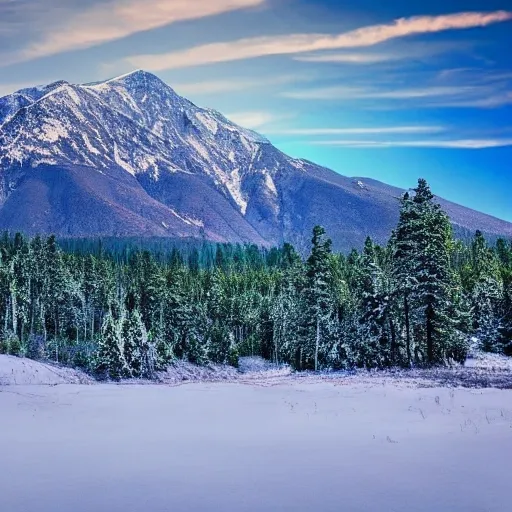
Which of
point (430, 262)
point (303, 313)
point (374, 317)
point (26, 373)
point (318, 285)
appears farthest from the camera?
point (303, 313)

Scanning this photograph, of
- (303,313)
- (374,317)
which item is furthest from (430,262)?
(303,313)

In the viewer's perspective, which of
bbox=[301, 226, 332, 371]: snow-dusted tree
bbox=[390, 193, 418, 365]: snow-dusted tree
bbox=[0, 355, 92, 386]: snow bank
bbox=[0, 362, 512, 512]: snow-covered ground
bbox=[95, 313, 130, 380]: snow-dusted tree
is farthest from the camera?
bbox=[301, 226, 332, 371]: snow-dusted tree

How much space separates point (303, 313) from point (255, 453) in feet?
140

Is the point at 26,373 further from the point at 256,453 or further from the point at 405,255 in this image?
the point at 405,255

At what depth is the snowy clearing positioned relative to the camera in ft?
31.0

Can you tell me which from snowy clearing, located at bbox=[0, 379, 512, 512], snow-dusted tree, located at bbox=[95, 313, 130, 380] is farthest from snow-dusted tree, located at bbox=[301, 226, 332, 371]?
snowy clearing, located at bbox=[0, 379, 512, 512]

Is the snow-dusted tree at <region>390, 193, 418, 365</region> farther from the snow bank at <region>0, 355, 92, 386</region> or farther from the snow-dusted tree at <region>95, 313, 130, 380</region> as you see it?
the snow bank at <region>0, 355, 92, 386</region>

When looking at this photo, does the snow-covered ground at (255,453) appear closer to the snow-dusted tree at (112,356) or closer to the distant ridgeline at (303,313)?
the distant ridgeline at (303,313)

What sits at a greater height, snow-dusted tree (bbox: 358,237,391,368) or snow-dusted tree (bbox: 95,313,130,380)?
Answer: snow-dusted tree (bbox: 358,237,391,368)

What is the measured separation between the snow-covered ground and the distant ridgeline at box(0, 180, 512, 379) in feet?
75.6

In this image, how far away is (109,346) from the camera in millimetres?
48938

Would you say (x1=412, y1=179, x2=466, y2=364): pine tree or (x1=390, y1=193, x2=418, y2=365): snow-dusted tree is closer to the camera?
(x1=412, y1=179, x2=466, y2=364): pine tree

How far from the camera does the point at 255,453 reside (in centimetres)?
1251

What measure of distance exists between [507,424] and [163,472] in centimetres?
940
